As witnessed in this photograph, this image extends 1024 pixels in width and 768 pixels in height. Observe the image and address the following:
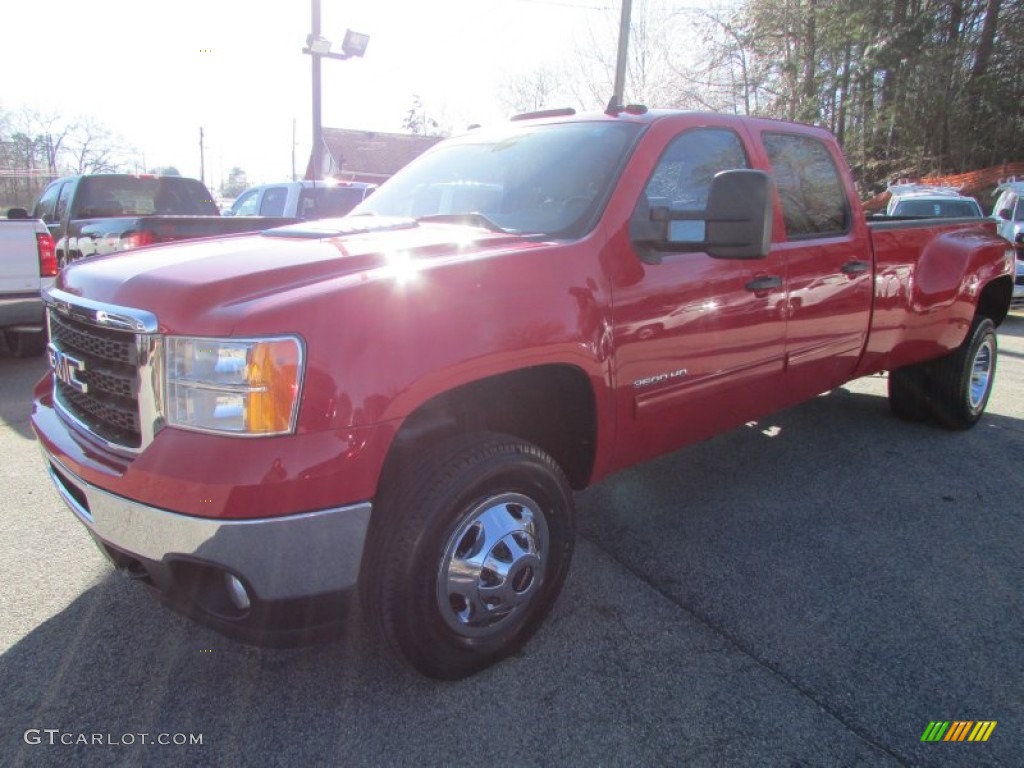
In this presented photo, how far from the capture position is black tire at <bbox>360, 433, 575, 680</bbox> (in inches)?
85.7

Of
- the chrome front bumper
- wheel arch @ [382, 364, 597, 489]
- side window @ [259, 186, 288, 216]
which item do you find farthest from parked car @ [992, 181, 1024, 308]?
the chrome front bumper

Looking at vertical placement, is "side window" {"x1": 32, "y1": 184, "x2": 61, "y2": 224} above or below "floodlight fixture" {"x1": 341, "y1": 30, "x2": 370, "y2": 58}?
below

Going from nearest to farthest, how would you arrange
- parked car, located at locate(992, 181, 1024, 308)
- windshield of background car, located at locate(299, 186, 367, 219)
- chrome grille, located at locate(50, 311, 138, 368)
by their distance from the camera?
chrome grille, located at locate(50, 311, 138, 368) → windshield of background car, located at locate(299, 186, 367, 219) → parked car, located at locate(992, 181, 1024, 308)

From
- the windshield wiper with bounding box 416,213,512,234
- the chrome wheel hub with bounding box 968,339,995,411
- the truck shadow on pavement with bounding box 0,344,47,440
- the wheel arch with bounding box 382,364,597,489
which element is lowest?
the truck shadow on pavement with bounding box 0,344,47,440

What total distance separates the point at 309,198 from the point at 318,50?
6008mm

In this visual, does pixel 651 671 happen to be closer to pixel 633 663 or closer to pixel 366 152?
pixel 633 663

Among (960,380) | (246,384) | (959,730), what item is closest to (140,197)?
(246,384)

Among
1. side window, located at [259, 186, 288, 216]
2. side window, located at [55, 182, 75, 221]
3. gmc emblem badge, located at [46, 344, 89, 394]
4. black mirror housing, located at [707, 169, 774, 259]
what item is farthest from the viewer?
side window, located at [259, 186, 288, 216]

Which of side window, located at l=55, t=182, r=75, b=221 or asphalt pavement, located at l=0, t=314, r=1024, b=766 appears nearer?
asphalt pavement, located at l=0, t=314, r=1024, b=766

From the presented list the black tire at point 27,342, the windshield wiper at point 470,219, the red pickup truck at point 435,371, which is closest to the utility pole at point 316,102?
the black tire at point 27,342

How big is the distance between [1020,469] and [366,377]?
14.5ft

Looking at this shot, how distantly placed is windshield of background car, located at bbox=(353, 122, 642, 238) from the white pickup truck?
14.9ft

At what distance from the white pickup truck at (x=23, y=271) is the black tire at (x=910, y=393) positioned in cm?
727

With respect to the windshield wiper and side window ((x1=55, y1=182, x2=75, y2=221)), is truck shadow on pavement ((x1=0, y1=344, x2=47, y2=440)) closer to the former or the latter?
side window ((x1=55, y1=182, x2=75, y2=221))
